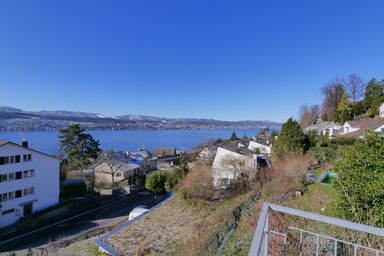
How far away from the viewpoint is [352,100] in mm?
48406

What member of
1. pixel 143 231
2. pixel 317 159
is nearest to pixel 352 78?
pixel 317 159

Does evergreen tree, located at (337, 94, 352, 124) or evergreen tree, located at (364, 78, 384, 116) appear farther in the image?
evergreen tree, located at (337, 94, 352, 124)

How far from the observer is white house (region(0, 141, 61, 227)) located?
19.8 m

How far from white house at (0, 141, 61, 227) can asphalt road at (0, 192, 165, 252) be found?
3326mm

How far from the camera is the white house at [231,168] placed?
65.9 feet

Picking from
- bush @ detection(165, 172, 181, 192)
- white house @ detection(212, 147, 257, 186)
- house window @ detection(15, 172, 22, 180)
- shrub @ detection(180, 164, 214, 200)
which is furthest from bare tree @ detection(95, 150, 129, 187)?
shrub @ detection(180, 164, 214, 200)

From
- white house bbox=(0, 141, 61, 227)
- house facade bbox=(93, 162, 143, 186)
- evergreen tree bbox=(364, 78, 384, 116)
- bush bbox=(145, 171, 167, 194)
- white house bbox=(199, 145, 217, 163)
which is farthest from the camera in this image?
evergreen tree bbox=(364, 78, 384, 116)

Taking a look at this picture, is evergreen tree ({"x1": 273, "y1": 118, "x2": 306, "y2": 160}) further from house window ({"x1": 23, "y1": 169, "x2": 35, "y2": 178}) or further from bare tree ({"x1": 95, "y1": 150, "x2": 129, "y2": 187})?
bare tree ({"x1": 95, "y1": 150, "x2": 129, "y2": 187})

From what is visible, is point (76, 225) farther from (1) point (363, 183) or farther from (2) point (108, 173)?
(1) point (363, 183)

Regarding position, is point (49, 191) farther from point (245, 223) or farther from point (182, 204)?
point (245, 223)

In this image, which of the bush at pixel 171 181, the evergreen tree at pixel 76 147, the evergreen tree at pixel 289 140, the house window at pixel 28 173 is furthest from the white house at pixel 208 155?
the house window at pixel 28 173

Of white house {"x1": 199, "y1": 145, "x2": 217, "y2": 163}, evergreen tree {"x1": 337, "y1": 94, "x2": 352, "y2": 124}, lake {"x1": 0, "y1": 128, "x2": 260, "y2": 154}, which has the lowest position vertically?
lake {"x1": 0, "y1": 128, "x2": 260, "y2": 154}

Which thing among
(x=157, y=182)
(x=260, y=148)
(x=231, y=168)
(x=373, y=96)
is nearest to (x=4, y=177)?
(x=157, y=182)

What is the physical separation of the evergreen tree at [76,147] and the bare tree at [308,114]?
45.2 meters
